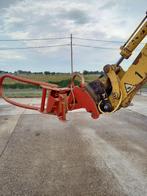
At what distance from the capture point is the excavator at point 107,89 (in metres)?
3.95

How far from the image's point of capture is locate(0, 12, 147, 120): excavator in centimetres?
395

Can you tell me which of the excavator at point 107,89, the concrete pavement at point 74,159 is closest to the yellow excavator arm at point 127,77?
the excavator at point 107,89

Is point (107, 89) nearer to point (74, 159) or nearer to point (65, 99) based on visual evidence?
point (65, 99)

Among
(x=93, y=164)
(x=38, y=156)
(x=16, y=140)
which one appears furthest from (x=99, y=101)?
(x=16, y=140)

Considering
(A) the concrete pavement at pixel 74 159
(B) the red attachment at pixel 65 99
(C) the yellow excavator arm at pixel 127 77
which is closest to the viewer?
(C) the yellow excavator arm at pixel 127 77

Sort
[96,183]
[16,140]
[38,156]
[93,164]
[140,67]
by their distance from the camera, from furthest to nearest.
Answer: [16,140] < [38,156] < [93,164] < [96,183] < [140,67]

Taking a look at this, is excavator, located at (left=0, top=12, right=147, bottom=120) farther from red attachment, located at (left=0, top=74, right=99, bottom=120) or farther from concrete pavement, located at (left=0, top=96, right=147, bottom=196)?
concrete pavement, located at (left=0, top=96, right=147, bottom=196)

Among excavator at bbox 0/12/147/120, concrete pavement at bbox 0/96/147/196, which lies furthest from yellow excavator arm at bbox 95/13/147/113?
concrete pavement at bbox 0/96/147/196

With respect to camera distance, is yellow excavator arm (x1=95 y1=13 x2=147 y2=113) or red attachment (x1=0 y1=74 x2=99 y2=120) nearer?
yellow excavator arm (x1=95 y1=13 x2=147 y2=113)

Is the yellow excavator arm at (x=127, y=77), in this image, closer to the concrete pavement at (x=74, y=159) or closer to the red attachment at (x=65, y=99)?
the red attachment at (x=65, y=99)

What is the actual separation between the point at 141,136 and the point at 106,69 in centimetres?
394

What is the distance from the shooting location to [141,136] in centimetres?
772

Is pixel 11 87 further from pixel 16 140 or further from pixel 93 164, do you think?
pixel 93 164

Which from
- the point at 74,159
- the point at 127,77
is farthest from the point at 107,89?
the point at 74,159
